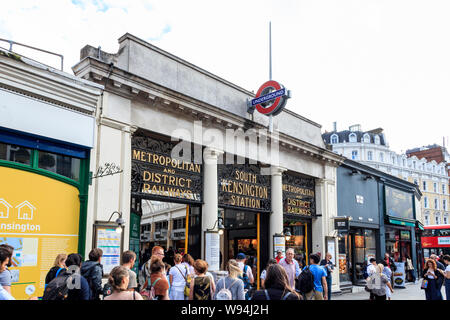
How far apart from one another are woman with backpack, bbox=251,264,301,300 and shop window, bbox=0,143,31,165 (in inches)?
250

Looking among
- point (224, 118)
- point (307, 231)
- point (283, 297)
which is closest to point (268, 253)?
point (307, 231)

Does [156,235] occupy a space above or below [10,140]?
below

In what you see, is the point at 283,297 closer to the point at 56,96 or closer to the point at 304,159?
the point at 56,96

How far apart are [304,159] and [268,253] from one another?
4.40m

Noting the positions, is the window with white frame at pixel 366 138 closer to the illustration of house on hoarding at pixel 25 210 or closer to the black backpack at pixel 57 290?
the illustration of house on hoarding at pixel 25 210

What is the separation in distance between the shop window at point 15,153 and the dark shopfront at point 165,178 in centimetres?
299

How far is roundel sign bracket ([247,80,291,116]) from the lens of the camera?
14.5 metres

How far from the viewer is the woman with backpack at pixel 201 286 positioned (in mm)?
6168

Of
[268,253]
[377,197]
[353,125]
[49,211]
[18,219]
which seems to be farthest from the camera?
[353,125]

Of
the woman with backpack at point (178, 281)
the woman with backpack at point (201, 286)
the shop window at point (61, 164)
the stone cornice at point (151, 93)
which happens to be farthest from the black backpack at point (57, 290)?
the stone cornice at point (151, 93)

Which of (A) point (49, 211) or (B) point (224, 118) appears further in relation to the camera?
(B) point (224, 118)

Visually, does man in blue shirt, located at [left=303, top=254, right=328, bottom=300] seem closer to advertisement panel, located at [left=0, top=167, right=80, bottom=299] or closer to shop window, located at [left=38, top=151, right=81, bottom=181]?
advertisement panel, located at [left=0, top=167, right=80, bottom=299]

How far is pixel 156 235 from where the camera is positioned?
22.7 meters

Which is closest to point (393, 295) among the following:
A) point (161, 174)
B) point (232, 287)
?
point (161, 174)
